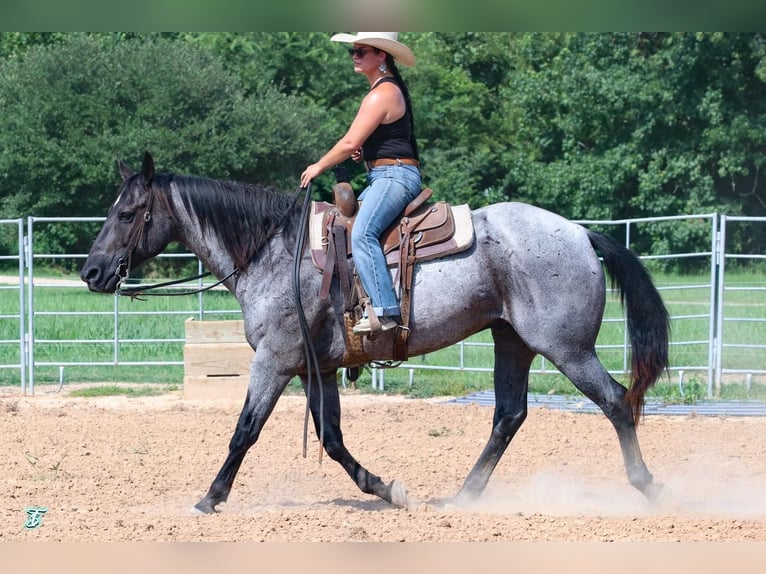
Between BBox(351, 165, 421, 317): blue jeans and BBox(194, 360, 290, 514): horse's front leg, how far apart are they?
2.36 ft

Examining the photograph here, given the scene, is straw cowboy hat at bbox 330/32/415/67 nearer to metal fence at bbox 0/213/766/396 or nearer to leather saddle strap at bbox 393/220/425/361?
leather saddle strap at bbox 393/220/425/361

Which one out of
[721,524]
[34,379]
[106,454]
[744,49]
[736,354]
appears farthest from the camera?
[744,49]

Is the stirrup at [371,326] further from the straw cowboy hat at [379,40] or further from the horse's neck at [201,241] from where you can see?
the straw cowboy hat at [379,40]

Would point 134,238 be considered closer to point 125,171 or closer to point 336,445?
point 125,171

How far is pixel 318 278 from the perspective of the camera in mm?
5637

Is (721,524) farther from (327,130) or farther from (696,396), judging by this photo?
(327,130)

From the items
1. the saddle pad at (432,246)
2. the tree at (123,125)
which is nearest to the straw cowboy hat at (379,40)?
the saddle pad at (432,246)

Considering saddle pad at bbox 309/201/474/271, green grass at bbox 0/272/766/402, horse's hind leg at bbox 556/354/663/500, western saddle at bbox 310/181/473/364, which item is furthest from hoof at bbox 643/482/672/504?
green grass at bbox 0/272/766/402

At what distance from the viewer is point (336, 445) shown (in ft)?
19.0

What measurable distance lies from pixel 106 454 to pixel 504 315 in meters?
3.36

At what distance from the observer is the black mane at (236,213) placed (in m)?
5.68

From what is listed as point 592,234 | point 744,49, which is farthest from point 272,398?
point 744,49

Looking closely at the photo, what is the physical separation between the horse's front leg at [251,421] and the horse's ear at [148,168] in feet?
3.87

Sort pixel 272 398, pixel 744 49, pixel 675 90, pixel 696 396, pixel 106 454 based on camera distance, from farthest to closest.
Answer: pixel 675 90 < pixel 744 49 < pixel 696 396 < pixel 106 454 < pixel 272 398
